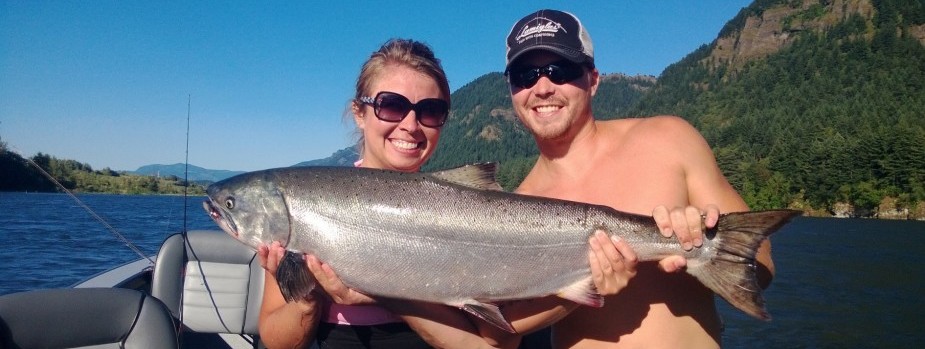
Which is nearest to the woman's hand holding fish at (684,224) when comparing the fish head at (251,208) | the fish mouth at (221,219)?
the fish head at (251,208)

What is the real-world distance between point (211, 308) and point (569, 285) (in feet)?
17.6

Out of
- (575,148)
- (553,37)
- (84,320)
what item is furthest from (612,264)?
(84,320)

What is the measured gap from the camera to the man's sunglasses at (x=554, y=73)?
13.7 ft

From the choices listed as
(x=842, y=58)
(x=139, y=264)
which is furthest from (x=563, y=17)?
(x=842, y=58)

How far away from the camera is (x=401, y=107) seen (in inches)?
160

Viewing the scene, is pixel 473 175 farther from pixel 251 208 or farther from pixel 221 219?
pixel 221 219

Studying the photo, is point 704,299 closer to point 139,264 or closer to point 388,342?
point 388,342

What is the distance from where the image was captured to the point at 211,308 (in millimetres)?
7559

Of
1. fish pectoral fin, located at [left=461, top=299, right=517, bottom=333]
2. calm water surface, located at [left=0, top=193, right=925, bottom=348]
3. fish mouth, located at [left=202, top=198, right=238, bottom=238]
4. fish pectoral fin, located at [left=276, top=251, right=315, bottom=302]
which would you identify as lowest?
calm water surface, located at [left=0, top=193, right=925, bottom=348]

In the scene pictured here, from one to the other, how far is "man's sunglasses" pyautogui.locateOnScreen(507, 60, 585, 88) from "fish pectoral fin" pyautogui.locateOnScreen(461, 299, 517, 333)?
1.51 meters

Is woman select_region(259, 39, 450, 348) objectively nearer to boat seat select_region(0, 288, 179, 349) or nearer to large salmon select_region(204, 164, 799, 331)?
large salmon select_region(204, 164, 799, 331)

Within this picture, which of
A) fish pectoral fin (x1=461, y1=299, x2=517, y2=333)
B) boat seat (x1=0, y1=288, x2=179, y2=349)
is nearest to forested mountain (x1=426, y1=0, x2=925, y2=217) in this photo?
boat seat (x1=0, y1=288, x2=179, y2=349)

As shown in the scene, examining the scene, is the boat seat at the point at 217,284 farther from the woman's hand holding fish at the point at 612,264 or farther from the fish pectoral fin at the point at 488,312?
the woman's hand holding fish at the point at 612,264

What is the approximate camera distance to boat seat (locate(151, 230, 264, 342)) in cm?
754
